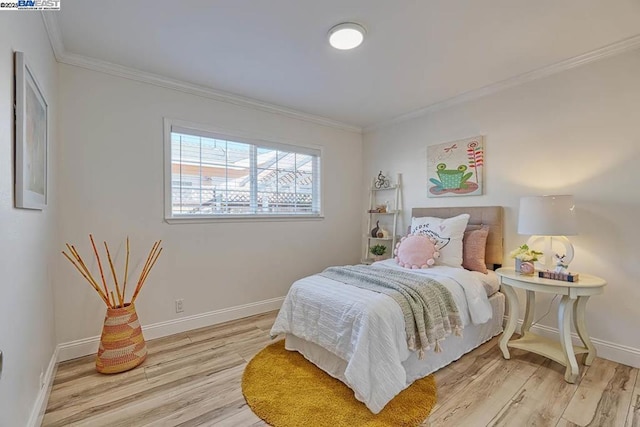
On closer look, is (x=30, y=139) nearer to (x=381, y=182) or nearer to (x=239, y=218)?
(x=239, y=218)

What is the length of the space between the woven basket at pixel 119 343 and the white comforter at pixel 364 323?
1.05 meters

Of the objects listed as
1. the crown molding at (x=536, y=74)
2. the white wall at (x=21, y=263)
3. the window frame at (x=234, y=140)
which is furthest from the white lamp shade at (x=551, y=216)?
the white wall at (x=21, y=263)

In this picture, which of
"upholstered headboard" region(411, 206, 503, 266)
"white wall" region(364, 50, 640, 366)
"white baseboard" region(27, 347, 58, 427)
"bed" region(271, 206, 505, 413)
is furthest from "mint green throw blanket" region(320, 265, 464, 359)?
"white baseboard" region(27, 347, 58, 427)

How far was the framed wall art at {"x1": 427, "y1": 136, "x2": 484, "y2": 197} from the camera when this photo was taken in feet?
10.2

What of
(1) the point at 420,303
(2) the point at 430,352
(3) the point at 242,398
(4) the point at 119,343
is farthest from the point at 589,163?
(4) the point at 119,343

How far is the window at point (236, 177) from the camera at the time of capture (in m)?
2.91

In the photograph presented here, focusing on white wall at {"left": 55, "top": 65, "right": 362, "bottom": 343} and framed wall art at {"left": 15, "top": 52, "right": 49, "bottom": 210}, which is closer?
framed wall art at {"left": 15, "top": 52, "right": 49, "bottom": 210}

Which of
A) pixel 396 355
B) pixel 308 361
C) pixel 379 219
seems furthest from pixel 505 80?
pixel 308 361

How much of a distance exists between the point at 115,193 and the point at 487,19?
315cm

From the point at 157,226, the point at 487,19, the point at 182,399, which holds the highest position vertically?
the point at 487,19

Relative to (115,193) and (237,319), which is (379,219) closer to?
(237,319)

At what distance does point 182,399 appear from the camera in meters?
1.87

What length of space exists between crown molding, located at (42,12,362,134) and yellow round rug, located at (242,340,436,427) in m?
2.58

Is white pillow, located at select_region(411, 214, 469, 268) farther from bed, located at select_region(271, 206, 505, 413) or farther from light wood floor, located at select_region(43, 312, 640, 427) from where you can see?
light wood floor, located at select_region(43, 312, 640, 427)
